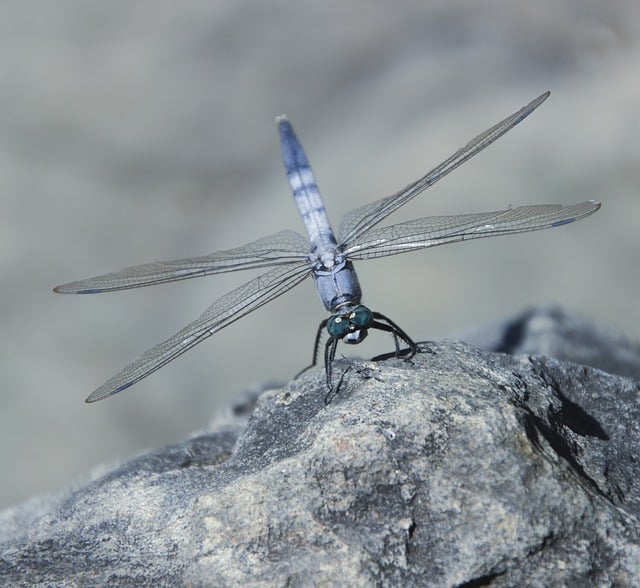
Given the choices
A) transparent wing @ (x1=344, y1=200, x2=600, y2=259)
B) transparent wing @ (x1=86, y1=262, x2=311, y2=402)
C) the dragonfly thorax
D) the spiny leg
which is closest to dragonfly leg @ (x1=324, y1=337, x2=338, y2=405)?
the spiny leg

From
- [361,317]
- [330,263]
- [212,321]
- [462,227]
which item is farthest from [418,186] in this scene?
[212,321]

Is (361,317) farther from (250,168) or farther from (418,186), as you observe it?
(250,168)

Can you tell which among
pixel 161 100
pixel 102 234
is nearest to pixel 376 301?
pixel 102 234

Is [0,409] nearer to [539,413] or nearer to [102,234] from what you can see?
[102,234]

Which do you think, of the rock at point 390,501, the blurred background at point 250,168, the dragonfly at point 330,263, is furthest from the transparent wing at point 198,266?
the blurred background at point 250,168

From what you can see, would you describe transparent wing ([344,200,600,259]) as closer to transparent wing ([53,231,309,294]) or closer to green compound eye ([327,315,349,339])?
transparent wing ([53,231,309,294])

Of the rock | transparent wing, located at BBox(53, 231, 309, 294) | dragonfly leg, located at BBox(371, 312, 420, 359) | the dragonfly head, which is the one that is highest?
transparent wing, located at BBox(53, 231, 309, 294)

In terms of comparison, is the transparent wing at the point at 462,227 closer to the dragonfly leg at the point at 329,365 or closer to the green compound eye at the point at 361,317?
the green compound eye at the point at 361,317
